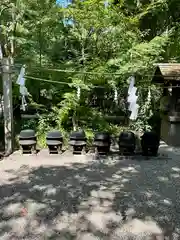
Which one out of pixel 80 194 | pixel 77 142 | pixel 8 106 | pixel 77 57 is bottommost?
pixel 80 194

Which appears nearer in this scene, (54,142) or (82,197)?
(82,197)

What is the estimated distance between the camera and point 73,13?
873 centimetres

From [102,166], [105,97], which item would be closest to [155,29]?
[105,97]

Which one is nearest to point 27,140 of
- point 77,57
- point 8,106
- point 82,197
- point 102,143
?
point 8,106

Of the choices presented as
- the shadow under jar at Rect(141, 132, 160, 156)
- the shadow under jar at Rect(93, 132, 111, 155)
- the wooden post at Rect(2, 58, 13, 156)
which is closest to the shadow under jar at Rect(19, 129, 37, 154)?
the wooden post at Rect(2, 58, 13, 156)

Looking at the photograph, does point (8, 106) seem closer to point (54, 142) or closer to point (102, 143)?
point (54, 142)

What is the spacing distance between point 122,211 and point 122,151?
326cm

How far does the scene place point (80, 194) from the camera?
166 inches

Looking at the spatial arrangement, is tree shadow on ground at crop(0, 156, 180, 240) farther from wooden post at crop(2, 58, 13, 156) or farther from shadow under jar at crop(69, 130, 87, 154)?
wooden post at crop(2, 58, 13, 156)

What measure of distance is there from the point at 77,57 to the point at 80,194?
22.6ft

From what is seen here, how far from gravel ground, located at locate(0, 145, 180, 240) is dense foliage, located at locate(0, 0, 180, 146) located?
230 cm

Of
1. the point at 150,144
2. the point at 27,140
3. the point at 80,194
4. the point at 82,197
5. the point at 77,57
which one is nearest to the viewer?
the point at 82,197

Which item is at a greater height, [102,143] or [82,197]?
[102,143]

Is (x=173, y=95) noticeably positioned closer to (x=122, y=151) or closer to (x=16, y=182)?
(x=122, y=151)
